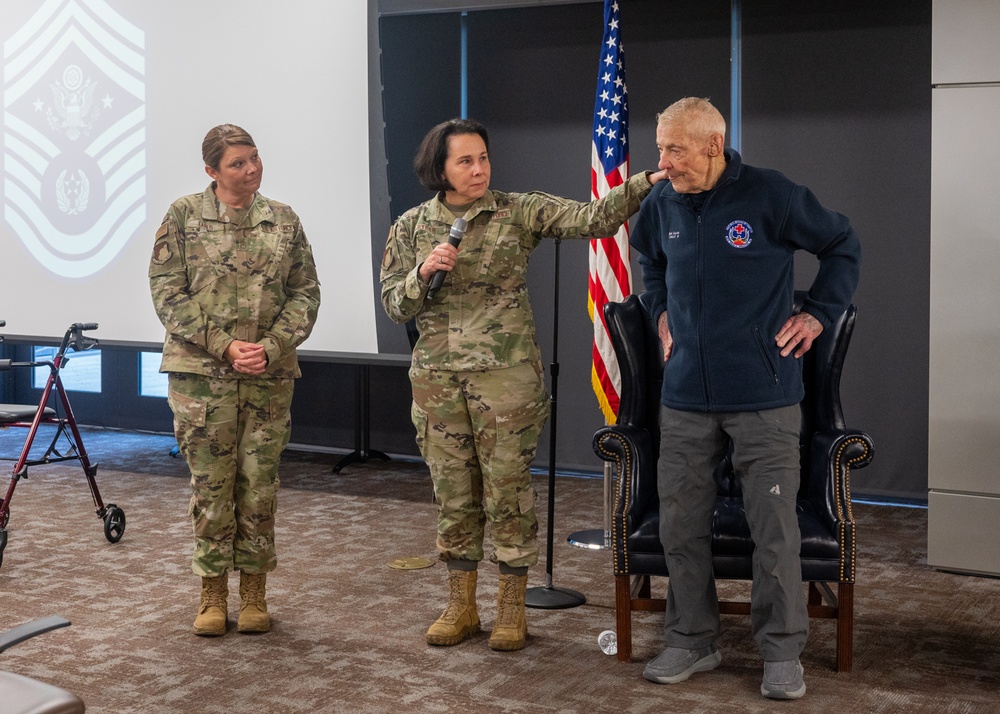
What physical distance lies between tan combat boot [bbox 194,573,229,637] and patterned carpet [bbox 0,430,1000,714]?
0.13ft

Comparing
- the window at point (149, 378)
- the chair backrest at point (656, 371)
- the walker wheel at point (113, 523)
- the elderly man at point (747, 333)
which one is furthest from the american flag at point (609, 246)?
the window at point (149, 378)

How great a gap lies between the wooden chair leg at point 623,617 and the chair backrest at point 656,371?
1.50 feet

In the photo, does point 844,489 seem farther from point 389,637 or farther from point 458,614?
point 389,637

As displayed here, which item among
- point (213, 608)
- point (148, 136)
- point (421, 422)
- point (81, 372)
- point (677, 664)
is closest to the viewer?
point (677, 664)

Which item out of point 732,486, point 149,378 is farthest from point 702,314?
point 149,378

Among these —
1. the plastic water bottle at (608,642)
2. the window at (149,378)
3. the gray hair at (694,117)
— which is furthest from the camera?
the window at (149,378)

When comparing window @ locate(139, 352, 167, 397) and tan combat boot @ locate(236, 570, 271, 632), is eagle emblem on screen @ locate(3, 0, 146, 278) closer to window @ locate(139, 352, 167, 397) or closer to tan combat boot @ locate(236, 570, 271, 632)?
window @ locate(139, 352, 167, 397)

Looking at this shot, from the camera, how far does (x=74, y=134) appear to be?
6824 mm

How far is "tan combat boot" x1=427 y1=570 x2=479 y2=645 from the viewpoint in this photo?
3451mm

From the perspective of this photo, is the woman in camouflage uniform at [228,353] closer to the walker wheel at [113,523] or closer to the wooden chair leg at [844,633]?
the walker wheel at [113,523]

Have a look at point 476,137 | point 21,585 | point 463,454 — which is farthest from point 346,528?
point 476,137

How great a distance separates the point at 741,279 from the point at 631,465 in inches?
28.2

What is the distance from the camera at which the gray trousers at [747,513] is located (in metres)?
2.97

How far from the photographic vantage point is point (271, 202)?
3.70m
